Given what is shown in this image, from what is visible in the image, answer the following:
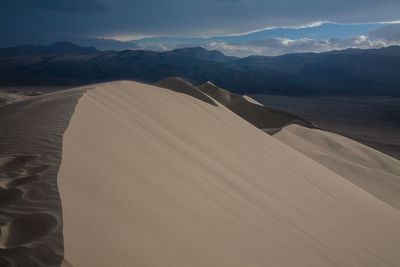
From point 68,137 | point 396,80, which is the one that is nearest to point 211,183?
point 68,137

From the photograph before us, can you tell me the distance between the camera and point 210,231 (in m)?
2.19

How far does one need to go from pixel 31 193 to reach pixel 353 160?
35.3ft

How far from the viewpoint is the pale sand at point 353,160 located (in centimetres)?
769

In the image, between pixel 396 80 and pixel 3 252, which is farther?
pixel 396 80

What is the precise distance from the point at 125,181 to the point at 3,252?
3.47ft

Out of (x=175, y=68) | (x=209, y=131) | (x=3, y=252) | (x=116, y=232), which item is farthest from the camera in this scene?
(x=175, y=68)

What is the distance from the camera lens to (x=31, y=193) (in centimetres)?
176

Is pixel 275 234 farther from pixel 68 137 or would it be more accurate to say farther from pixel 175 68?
pixel 175 68

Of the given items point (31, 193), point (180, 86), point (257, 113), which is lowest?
point (257, 113)

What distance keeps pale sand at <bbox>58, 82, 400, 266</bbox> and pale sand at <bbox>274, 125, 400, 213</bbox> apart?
2.61m

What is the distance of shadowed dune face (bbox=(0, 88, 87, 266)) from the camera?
1320 millimetres

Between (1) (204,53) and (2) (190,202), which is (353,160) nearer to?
(2) (190,202)

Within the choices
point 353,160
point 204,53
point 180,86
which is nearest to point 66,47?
point 204,53

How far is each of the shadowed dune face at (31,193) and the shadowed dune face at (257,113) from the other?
15986mm
